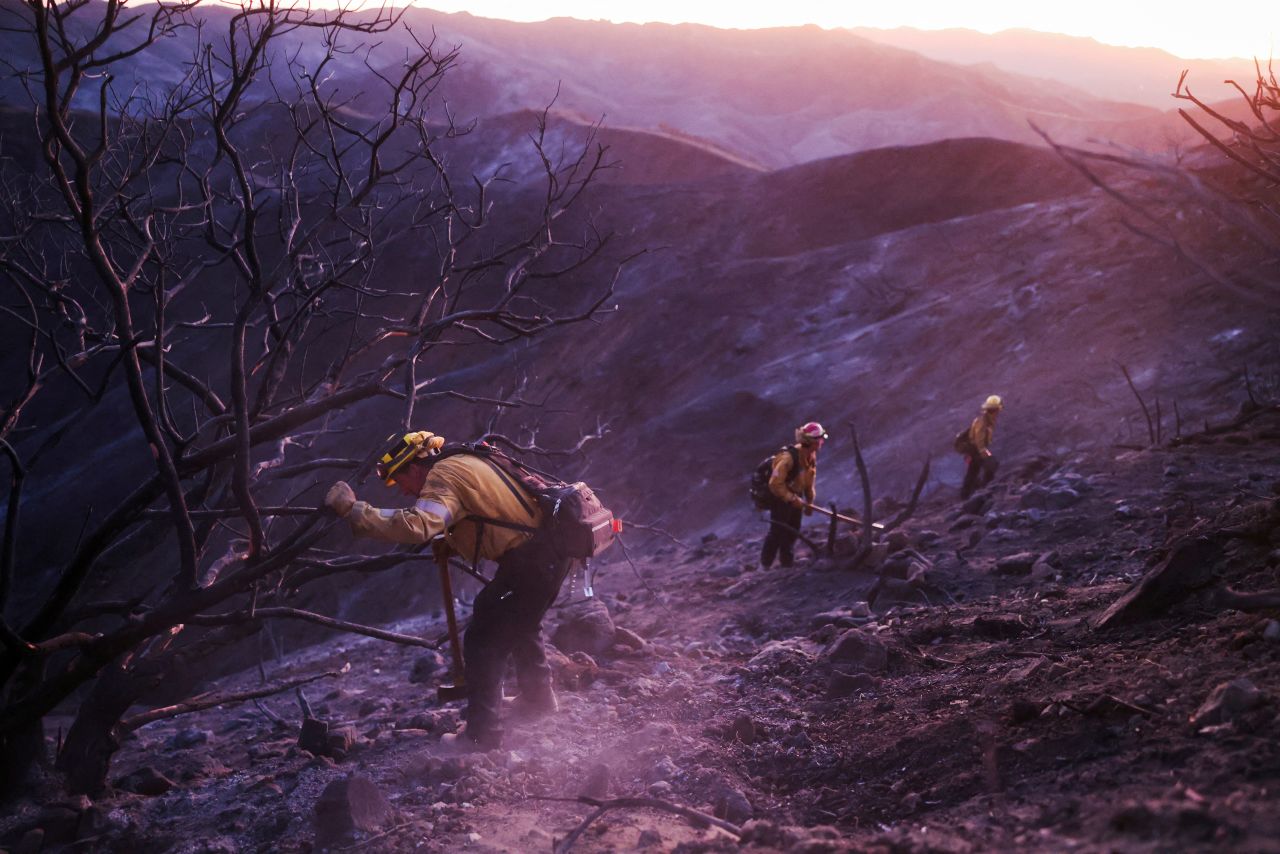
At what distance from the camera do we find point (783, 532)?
979cm

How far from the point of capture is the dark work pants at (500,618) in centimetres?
→ 493

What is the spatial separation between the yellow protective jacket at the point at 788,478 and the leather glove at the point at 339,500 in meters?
5.73

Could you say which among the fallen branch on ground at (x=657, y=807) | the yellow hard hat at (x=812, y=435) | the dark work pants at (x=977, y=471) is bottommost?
the dark work pants at (x=977, y=471)

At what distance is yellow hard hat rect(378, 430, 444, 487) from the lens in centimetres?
471

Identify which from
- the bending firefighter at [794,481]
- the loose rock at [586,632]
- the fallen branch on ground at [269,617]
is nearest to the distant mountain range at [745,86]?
the bending firefighter at [794,481]

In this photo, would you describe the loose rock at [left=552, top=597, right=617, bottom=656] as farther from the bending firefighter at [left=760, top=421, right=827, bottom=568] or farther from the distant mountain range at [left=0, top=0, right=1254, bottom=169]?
the distant mountain range at [left=0, top=0, right=1254, bottom=169]

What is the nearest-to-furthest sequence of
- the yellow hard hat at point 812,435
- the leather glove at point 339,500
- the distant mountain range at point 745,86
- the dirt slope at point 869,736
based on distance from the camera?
the dirt slope at point 869,736 → the leather glove at point 339,500 → the yellow hard hat at point 812,435 → the distant mountain range at point 745,86

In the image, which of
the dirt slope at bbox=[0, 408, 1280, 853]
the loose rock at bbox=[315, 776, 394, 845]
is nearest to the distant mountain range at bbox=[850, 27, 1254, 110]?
the dirt slope at bbox=[0, 408, 1280, 853]

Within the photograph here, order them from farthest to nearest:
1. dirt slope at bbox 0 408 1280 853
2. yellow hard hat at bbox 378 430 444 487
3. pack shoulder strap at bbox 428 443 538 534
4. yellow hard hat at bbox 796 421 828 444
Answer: yellow hard hat at bbox 796 421 828 444, pack shoulder strap at bbox 428 443 538 534, yellow hard hat at bbox 378 430 444 487, dirt slope at bbox 0 408 1280 853

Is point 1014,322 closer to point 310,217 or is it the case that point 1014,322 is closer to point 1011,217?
point 1011,217

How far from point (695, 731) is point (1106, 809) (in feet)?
8.26

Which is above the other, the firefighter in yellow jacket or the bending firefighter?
the firefighter in yellow jacket

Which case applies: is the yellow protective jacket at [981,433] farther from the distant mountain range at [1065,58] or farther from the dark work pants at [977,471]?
the distant mountain range at [1065,58]

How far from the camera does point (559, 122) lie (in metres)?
37.2
